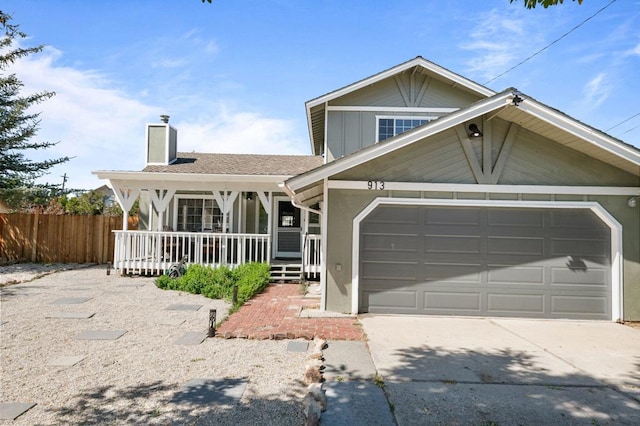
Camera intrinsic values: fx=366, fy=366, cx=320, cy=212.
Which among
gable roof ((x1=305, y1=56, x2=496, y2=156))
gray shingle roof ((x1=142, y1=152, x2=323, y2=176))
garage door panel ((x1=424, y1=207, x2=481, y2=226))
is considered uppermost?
gable roof ((x1=305, y1=56, x2=496, y2=156))

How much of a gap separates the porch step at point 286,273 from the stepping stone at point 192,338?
5102 millimetres

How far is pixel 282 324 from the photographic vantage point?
6.35 m

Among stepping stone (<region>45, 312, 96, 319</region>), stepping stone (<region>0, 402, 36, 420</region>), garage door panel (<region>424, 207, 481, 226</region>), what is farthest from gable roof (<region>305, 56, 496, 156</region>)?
stepping stone (<region>0, 402, 36, 420</region>)

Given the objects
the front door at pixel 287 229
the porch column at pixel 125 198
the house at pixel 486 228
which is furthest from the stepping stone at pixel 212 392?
the front door at pixel 287 229

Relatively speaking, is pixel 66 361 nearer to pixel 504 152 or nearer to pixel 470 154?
pixel 470 154

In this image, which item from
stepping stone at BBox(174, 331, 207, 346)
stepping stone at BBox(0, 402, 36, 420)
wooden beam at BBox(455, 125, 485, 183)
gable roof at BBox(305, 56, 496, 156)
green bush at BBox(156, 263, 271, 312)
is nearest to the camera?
stepping stone at BBox(0, 402, 36, 420)

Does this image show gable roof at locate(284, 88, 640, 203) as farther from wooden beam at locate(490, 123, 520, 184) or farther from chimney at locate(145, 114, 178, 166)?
chimney at locate(145, 114, 178, 166)

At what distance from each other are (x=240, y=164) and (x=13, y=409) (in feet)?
36.0

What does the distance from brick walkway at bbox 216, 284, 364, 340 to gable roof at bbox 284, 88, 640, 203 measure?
95.1 inches

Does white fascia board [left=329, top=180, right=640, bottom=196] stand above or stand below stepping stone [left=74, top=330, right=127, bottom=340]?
above

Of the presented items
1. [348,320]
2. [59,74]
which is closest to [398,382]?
[348,320]

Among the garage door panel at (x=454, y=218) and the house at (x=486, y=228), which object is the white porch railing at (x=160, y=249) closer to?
the house at (x=486, y=228)

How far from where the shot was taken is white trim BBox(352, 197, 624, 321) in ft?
23.4

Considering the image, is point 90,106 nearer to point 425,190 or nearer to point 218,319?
point 218,319
